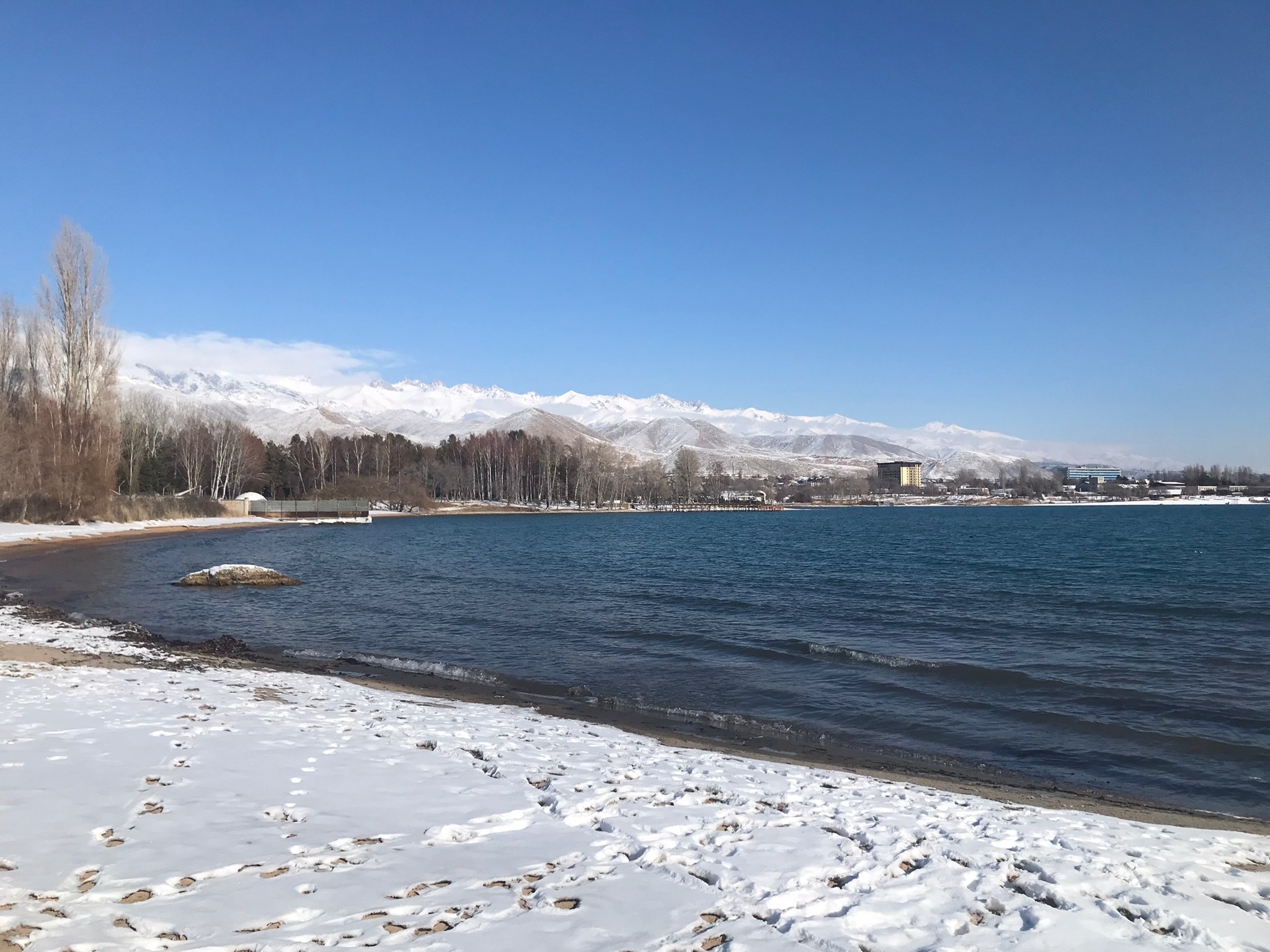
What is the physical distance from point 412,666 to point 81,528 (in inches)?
2298

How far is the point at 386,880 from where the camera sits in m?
5.61

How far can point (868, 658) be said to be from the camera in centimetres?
2030

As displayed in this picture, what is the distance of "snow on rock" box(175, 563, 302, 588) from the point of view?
3447 cm

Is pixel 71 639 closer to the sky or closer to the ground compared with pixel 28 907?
closer to the ground

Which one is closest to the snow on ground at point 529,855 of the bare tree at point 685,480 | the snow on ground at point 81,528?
the snow on ground at point 81,528

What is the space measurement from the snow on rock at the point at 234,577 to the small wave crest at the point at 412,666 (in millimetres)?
16225

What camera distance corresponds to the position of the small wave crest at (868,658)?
1967 cm

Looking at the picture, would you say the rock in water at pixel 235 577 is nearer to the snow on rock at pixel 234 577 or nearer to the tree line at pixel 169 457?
the snow on rock at pixel 234 577

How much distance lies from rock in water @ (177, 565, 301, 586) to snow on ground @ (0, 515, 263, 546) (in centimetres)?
2684

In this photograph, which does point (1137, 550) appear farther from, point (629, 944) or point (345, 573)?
point (629, 944)

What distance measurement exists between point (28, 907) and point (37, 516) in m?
72.9

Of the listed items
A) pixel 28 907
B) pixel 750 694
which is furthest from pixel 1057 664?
pixel 28 907

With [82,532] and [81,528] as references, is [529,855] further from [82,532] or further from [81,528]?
[81,528]

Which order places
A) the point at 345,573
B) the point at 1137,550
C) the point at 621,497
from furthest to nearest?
the point at 621,497
the point at 1137,550
the point at 345,573
